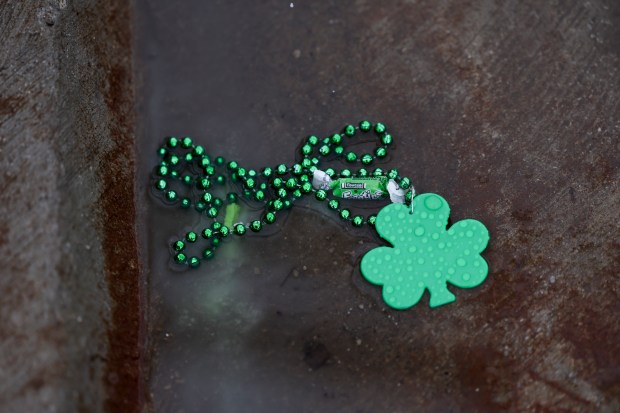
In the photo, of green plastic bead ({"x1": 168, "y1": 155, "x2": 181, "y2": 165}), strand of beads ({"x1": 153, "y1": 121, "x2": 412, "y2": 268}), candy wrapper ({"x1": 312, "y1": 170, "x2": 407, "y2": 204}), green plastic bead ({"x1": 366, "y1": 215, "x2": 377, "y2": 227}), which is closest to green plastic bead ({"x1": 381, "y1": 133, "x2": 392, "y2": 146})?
strand of beads ({"x1": 153, "y1": 121, "x2": 412, "y2": 268})

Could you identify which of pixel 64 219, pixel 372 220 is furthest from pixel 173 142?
pixel 372 220

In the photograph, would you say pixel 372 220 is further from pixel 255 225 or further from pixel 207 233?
pixel 207 233

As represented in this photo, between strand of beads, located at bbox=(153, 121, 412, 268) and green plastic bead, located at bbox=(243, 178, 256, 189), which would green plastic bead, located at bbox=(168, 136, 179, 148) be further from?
green plastic bead, located at bbox=(243, 178, 256, 189)

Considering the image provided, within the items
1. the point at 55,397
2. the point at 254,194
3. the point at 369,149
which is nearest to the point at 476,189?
the point at 369,149

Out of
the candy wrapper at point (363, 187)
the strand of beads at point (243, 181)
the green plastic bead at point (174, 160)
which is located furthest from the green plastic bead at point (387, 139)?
the green plastic bead at point (174, 160)

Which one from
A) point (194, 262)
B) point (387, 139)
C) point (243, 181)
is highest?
point (387, 139)

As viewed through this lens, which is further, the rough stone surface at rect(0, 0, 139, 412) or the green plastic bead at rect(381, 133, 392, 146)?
the green plastic bead at rect(381, 133, 392, 146)

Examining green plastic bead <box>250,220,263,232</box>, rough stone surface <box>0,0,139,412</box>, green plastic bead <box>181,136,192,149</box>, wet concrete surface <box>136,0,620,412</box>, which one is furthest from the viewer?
green plastic bead <box>181,136,192,149</box>

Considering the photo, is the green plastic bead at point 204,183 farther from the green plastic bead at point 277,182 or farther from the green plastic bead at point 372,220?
the green plastic bead at point 372,220
